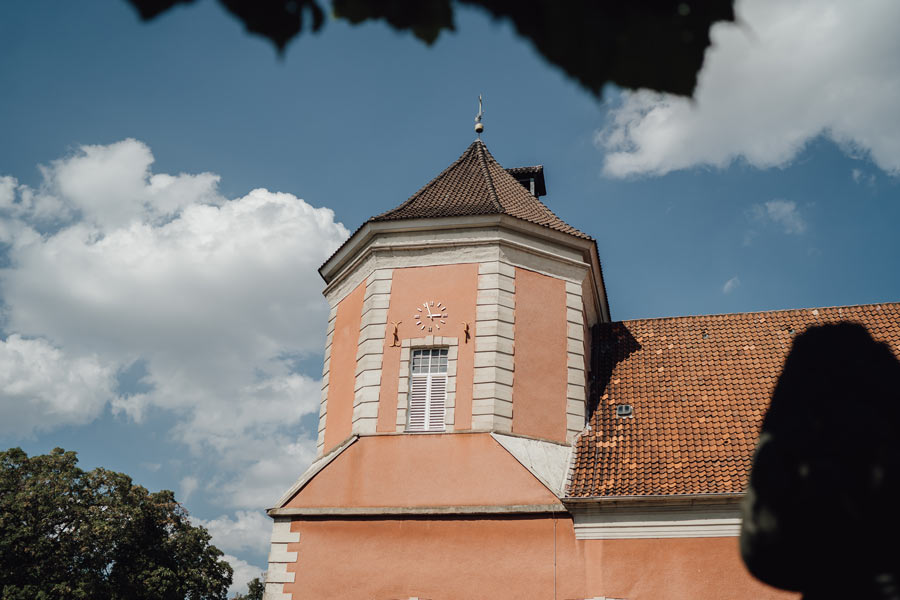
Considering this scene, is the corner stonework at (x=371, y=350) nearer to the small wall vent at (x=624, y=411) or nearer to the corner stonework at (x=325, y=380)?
the corner stonework at (x=325, y=380)

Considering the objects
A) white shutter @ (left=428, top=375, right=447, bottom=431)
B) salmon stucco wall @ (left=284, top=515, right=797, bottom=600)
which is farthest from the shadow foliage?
white shutter @ (left=428, top=375, right=447, bottom=431)

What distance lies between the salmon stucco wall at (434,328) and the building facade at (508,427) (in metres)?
0.04

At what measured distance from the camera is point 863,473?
289 centimetres

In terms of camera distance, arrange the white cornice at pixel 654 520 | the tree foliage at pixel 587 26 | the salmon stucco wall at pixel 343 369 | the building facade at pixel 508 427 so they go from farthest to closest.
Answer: the salmon stucco wall at pixel 343 369, the building facade at pixel 508 427, the white cornice at pixel 654 520, the tree foliage at pixel 587 26

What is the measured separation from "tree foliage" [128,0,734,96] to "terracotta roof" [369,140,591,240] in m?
12.5

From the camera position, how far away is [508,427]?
13328mm

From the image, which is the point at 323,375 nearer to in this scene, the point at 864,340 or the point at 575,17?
the point at 864,340

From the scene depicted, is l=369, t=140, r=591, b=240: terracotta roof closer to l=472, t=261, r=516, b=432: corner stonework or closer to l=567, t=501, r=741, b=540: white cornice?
l=472, t=261, r=516, b=432: corner stonework

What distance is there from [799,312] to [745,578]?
7242 millimetres

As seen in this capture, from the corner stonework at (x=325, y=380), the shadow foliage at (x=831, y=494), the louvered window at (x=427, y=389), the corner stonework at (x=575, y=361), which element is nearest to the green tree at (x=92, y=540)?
the corner stonework at (x=325, y=380)

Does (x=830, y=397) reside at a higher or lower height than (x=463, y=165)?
lower

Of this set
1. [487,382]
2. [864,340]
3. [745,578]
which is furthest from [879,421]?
[487,382]

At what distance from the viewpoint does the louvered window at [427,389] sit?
13609mm

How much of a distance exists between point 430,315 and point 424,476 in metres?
2.98
